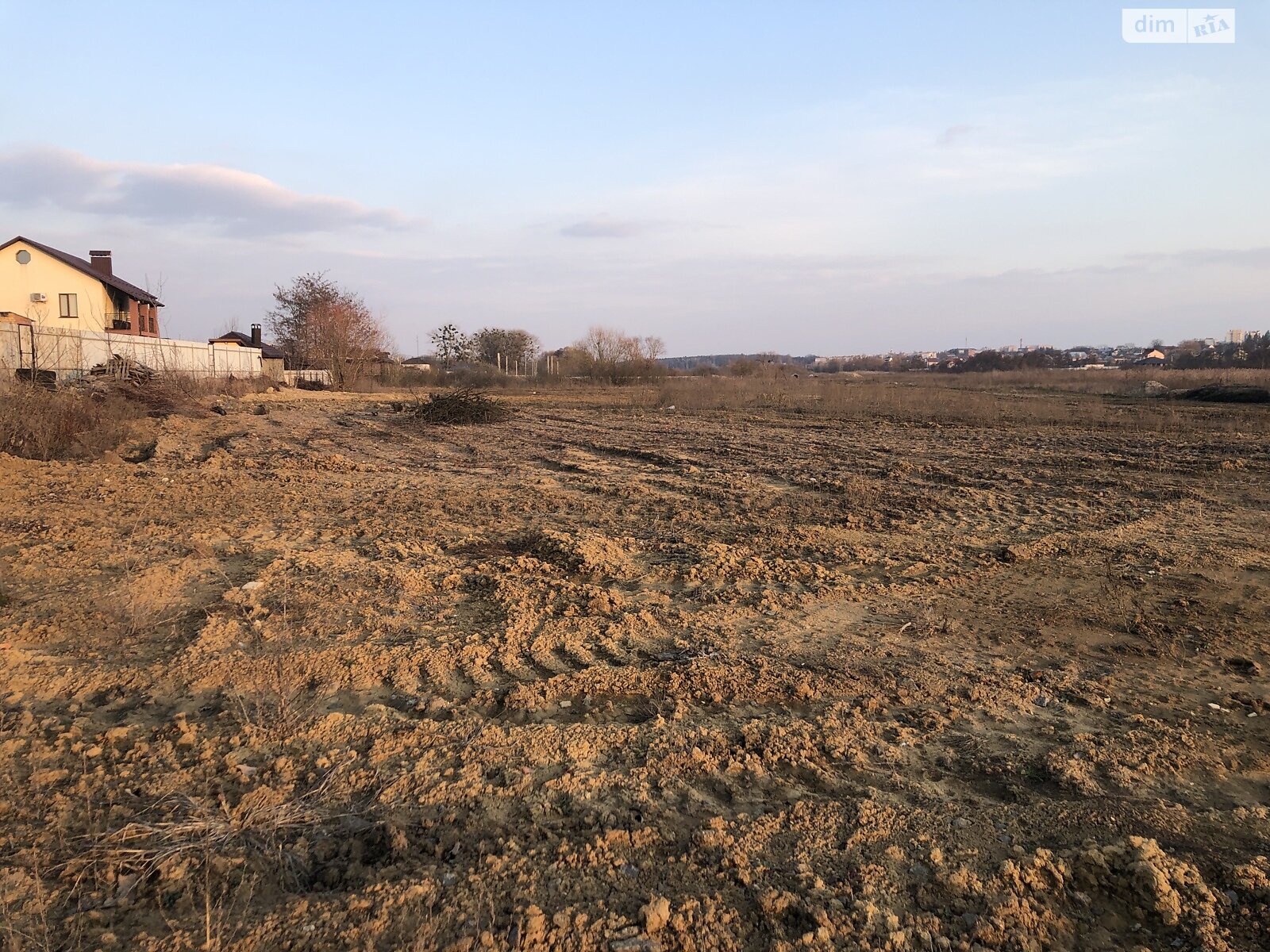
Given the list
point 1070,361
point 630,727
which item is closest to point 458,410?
point 630,727

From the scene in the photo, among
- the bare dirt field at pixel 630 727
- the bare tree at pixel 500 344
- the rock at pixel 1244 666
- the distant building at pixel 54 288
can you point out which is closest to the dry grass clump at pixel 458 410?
the bare dirt field at pixel 630 727

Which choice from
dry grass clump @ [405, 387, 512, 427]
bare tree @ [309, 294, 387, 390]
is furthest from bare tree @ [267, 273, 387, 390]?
dry grass clump @ [405, 387, 512, 427]

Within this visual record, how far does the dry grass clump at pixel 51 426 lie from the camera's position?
455 inches

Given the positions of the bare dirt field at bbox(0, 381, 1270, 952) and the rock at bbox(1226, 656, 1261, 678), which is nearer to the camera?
the bare dirt field at bbox(0, 381, 1270, 952)

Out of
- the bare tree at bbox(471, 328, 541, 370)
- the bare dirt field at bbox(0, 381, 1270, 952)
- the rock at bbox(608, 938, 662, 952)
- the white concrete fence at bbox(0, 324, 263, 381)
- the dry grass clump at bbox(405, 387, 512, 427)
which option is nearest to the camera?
the rock at bbox(608, 938, 662, 952)

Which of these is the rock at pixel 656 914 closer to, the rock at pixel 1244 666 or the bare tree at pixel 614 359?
the rock at pixel 1244 666

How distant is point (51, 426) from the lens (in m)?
12.0

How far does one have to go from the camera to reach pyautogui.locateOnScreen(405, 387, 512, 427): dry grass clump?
836 inches

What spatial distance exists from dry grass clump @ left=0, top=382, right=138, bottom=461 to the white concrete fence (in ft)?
1.97

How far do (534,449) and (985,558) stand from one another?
33.2 ft

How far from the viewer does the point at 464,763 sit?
3221 millimetres

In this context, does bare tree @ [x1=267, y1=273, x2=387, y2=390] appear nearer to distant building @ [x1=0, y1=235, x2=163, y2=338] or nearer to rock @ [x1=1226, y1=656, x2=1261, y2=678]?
distant building @ [x1=0, y1=235, x2=163, y2=338]

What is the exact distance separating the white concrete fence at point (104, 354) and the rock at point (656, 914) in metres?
14.7

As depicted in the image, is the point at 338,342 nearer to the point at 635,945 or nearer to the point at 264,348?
the point at 264,348
